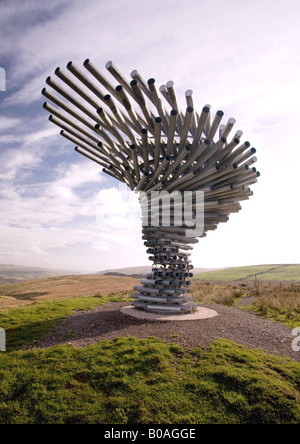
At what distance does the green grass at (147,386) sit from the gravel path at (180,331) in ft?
2.48

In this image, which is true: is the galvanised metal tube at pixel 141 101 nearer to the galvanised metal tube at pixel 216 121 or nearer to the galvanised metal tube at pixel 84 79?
the galvanised metal tube at pixel 84 79

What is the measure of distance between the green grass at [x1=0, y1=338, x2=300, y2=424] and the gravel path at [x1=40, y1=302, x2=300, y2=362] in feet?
2.48

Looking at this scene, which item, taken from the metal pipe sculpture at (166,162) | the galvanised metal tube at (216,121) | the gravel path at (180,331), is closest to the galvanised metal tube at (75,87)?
the metal pipe sculpture at (166,162)

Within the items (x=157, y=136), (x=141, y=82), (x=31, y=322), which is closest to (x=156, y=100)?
(x=141, y=82)

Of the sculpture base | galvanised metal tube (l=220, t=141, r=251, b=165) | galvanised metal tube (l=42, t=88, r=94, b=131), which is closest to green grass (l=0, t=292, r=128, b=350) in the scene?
the sculpture base

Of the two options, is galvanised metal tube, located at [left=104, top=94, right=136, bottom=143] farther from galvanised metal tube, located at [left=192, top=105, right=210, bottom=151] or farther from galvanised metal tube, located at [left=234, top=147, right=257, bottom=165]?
galvanised metal tube, located at [left=234, top=147, right=257, bottom=165]

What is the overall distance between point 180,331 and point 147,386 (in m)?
3.03

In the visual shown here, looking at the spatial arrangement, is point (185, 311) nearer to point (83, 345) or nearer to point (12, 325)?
point (83, 345)

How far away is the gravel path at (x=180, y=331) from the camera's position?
663cm

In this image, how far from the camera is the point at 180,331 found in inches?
286

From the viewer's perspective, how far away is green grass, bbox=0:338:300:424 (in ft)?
12.3

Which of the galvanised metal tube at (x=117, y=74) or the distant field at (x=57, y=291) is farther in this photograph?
the distant field at (x=57, y=291)
